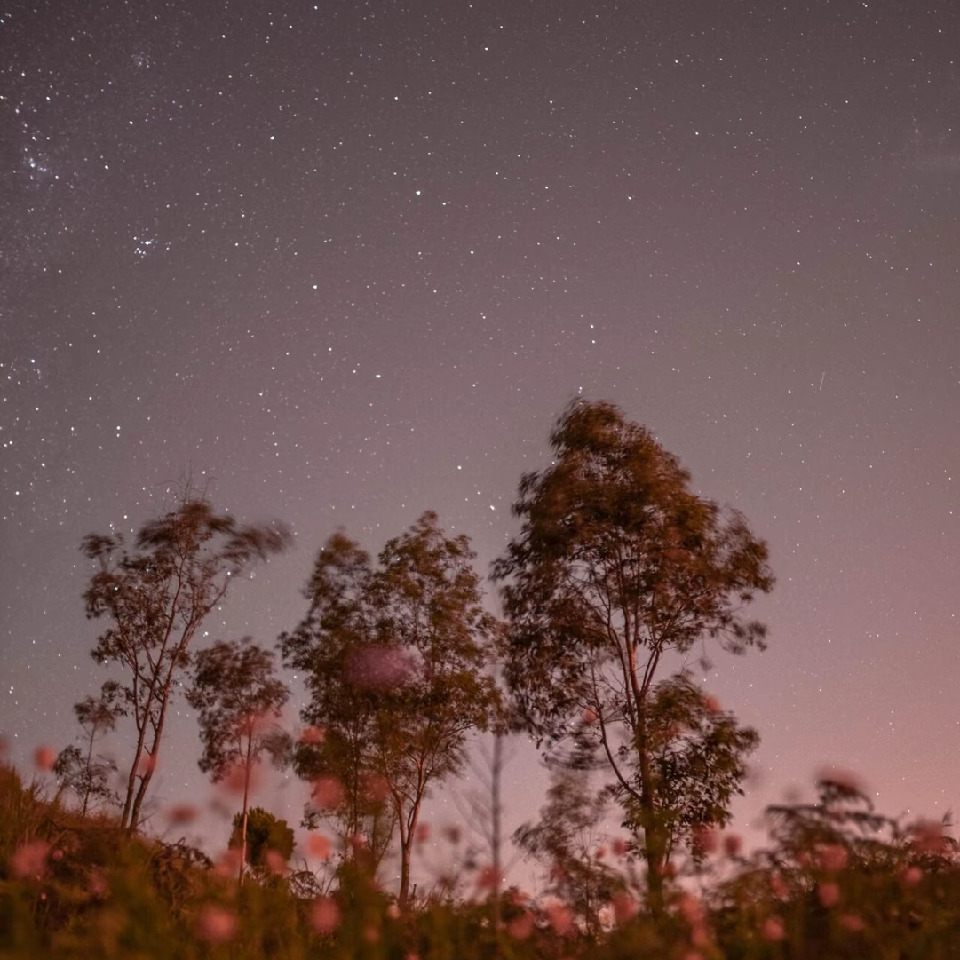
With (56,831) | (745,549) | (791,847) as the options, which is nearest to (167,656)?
(745,549)

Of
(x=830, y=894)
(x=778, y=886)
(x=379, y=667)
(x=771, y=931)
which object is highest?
(x=379, y=667)

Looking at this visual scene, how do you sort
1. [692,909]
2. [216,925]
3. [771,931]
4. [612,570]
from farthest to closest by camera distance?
[612,570], [692,909], [771,931], [216,925]

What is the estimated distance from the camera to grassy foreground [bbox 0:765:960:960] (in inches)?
197

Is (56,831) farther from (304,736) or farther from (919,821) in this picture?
(919,821)

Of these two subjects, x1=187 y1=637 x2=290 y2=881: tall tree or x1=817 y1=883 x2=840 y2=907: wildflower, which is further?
x1=187 y1=637 x2=290 y2=881: tall tree

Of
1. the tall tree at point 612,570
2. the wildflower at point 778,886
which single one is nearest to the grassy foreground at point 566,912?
the wildflower at point 778,886

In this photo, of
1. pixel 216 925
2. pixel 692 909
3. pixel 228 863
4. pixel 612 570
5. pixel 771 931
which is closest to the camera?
pixel 216 925

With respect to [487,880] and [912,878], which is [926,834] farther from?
[487,880]

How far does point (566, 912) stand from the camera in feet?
19.3

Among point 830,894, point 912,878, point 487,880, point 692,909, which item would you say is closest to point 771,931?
point 692,909

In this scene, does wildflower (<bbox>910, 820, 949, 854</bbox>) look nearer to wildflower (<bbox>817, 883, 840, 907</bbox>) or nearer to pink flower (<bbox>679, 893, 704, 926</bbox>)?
wildflower (<bbox>817, 883, 840, 907</bbox>)

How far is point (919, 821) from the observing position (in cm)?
602

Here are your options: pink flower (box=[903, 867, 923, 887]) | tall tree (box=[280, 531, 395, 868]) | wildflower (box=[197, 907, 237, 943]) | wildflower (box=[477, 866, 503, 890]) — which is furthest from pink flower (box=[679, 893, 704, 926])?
tall tree (box=[280, 531, 395, 868])

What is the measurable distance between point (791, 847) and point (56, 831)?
6026 mm
